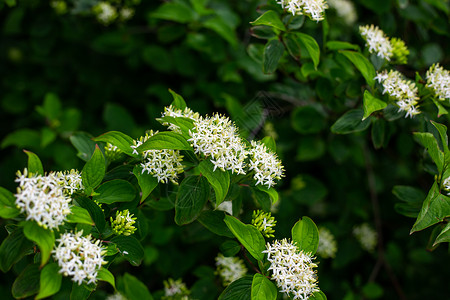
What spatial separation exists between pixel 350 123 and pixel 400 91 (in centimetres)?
24

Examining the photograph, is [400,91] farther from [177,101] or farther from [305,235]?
[177,101]

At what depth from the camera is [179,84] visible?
3305mm

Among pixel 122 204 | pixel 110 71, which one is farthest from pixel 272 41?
pixel 110 71

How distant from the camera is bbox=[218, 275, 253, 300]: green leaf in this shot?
1301 millimetres

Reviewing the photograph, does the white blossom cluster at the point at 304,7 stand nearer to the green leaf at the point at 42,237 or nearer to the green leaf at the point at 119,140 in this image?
the green leaf at the point at 119,140

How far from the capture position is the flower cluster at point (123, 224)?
4.44 ft

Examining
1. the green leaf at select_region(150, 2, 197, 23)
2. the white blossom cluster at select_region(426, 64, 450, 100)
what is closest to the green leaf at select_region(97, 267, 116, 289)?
the white blossom cluster at select_region(426, 64, 450, 100)

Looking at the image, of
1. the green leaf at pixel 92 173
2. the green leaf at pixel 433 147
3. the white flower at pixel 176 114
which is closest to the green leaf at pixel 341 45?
the green leaf at pixel 433 147

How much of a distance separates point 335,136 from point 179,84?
139 cm

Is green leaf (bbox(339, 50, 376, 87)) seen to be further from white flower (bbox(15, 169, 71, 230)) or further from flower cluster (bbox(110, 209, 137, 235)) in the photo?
white flower (bbox(15, 169, 71, 230))

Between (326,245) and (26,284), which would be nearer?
(26,284)

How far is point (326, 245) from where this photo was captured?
2387 millimetres

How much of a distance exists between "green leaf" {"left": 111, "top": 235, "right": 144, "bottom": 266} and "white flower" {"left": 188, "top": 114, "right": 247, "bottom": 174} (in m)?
0.39

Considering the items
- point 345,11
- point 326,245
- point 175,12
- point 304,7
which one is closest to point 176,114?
point 304,7
